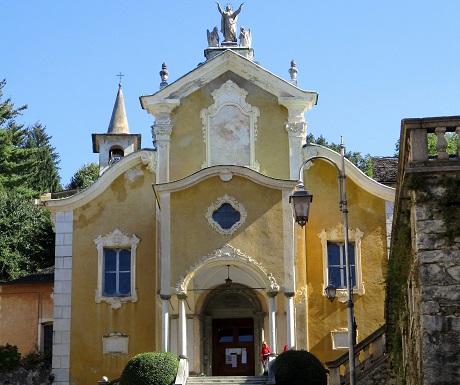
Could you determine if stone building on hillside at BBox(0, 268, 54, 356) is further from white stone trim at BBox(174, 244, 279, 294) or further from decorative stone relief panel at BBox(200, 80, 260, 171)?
white stone trim at BBox(174, 244, 279, 294)

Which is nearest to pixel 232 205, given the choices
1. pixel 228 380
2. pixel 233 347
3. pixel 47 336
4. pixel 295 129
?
pixel 295 129

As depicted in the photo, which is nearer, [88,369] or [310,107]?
[88,369]

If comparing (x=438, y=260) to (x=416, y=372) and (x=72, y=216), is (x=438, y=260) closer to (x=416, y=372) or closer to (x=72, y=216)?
(x=416, y=372)

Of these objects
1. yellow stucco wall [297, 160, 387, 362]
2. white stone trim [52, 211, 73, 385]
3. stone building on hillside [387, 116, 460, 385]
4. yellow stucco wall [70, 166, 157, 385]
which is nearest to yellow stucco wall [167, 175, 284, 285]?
yellow stucco wall [297, 160, 387, 362]

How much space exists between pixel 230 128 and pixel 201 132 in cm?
100

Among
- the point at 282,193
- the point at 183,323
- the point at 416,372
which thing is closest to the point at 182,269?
the point at 183,323

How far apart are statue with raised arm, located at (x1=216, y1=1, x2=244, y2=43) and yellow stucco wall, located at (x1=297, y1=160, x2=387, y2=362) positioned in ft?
20.8

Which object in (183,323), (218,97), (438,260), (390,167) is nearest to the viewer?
(438,260)

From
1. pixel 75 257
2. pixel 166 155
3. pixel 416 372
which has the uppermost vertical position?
pixel 166 155

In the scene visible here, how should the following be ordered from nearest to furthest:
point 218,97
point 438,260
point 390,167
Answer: point 438,260
point 218,97
point 390,167

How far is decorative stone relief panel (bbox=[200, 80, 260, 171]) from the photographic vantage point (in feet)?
113

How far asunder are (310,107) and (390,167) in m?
6.74

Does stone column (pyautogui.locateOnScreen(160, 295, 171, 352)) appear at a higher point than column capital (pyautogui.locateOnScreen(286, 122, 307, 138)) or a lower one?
lower

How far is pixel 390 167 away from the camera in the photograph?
40.3m
